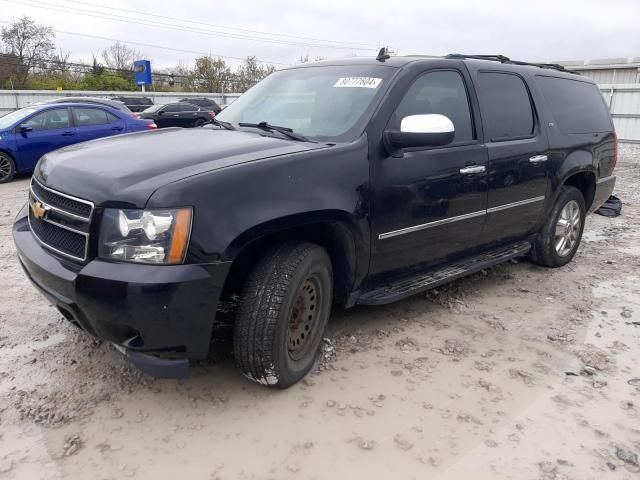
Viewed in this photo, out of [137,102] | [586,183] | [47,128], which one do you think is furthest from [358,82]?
[137,102]

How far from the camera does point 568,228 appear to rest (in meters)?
5.18

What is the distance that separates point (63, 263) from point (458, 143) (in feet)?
8.58

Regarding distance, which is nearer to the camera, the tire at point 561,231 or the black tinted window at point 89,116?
the tire at point 561,231

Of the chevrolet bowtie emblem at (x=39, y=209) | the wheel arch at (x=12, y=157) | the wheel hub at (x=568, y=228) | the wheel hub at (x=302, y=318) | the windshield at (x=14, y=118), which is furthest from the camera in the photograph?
the windshield at (x=14, y=118)

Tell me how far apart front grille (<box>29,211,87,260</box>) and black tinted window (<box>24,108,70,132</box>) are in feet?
26.4

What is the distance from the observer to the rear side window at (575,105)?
475 cm

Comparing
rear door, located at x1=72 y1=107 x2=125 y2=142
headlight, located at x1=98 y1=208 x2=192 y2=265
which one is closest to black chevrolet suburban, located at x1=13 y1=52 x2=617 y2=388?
headlight, located at x1=98 y1=208 x2=192 y2=265

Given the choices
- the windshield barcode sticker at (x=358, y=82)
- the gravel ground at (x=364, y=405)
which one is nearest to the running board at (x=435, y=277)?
the gravel ground at (x=364, y=405)

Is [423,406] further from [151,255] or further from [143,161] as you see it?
[143,161]

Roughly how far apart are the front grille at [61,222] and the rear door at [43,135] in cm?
771

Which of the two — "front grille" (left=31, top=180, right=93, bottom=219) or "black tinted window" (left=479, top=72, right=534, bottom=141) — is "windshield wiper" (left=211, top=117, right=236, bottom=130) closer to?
"front grille" (left=31, top=180, right=93, bottom=219)

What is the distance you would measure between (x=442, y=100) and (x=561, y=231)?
2227 millimetres

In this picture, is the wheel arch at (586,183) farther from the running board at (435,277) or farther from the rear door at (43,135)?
the rear door at (43,135)

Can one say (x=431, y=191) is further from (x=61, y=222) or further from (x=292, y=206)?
(x=61, y=222)
